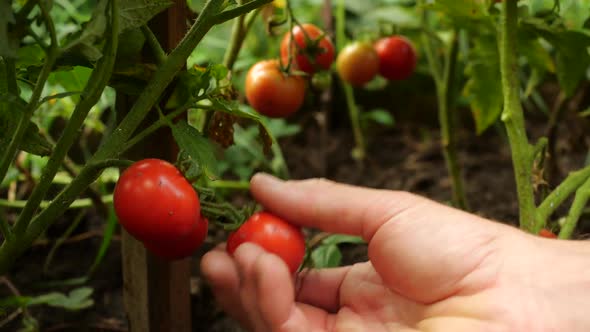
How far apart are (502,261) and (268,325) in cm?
27

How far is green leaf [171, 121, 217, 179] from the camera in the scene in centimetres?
74

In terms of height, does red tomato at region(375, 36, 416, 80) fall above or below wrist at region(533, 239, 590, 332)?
below

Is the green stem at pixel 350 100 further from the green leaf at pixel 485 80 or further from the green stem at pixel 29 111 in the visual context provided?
the green stem at pixel 29 111

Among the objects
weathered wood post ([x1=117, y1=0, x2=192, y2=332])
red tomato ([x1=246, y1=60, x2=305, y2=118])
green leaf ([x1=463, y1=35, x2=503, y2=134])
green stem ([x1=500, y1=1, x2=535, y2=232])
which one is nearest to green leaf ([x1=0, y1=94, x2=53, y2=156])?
weathered wood post ([x1=117, y1=0, x2=192, y2=332])

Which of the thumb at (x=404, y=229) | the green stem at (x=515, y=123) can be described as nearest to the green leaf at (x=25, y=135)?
the thumb at (x=404, y=229)

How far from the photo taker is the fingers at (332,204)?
0.84m

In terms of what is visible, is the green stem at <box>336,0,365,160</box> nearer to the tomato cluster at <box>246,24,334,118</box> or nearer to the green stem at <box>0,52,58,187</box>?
the tomato cluster at <box>246,24,334,118</box>

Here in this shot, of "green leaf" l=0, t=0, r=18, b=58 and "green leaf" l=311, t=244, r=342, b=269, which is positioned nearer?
"green leaf" l=0, t=0, r=18, b=58

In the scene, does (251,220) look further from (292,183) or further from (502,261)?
(502,261)

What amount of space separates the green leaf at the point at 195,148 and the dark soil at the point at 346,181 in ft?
1.56

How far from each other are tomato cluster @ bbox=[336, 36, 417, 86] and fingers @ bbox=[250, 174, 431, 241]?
776 millimetres

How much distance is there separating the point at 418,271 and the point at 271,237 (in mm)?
171

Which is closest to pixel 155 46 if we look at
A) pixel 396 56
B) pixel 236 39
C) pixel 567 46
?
pixel 236 39

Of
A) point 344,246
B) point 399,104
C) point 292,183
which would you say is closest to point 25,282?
point 344,246
